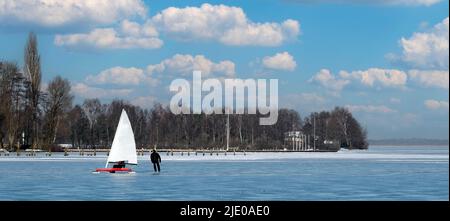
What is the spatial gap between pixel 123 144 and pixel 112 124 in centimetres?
9300

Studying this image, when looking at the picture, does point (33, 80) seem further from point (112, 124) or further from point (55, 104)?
point (112, 124)

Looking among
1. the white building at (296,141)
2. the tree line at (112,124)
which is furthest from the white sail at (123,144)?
the white building at (296,141)

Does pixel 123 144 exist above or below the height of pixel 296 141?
below

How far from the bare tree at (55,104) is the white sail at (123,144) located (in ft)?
192

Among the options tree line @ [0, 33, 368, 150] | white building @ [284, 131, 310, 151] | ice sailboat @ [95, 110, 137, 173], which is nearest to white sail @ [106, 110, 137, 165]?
ice sailboat @ [95, 110, 137, 173]

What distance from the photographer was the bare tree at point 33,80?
96.4 m

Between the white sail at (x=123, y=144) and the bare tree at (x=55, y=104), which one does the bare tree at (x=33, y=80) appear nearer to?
the bare tree at (x=55, y=104)

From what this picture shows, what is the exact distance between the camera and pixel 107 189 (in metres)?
27.3

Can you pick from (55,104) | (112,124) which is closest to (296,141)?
(112,124)

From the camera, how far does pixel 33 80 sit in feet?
319
